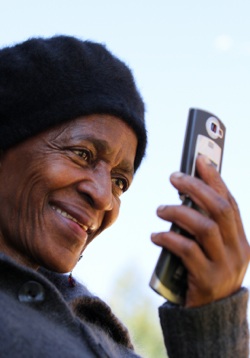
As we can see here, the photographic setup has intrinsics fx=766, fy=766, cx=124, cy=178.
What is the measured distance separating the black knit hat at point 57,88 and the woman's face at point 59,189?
0.06 metres

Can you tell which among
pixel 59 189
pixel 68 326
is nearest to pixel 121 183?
pixel 59 189

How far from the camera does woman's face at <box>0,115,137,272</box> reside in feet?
9.79

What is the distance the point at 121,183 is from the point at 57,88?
50 cm

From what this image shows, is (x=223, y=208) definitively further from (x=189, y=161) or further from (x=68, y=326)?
(x=68, y=326)

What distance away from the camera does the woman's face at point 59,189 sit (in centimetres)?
298

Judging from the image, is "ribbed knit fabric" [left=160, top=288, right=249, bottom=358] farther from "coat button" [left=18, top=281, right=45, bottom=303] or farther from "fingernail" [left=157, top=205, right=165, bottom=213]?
"coat button" [left=18, top=281, right=45, bottom=303]

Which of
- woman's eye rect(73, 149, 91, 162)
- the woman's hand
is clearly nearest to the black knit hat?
woman's eye rect(73, 149, 91, 162)

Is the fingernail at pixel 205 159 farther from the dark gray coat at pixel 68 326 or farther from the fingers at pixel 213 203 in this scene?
the dark gray coat at pixel 68 326

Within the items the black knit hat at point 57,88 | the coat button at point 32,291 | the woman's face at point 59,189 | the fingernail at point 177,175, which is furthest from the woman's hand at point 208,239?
the black knit hat at point 57,88

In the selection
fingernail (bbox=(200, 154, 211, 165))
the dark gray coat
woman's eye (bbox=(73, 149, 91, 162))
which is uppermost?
fingernail (bbox=(200, 154, 211, 165))

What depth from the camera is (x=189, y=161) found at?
2379 millimetres

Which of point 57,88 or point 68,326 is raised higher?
point 57,88

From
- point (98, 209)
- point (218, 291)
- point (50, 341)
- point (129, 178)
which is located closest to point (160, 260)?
point (218, 291)

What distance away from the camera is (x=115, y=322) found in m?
3.23
